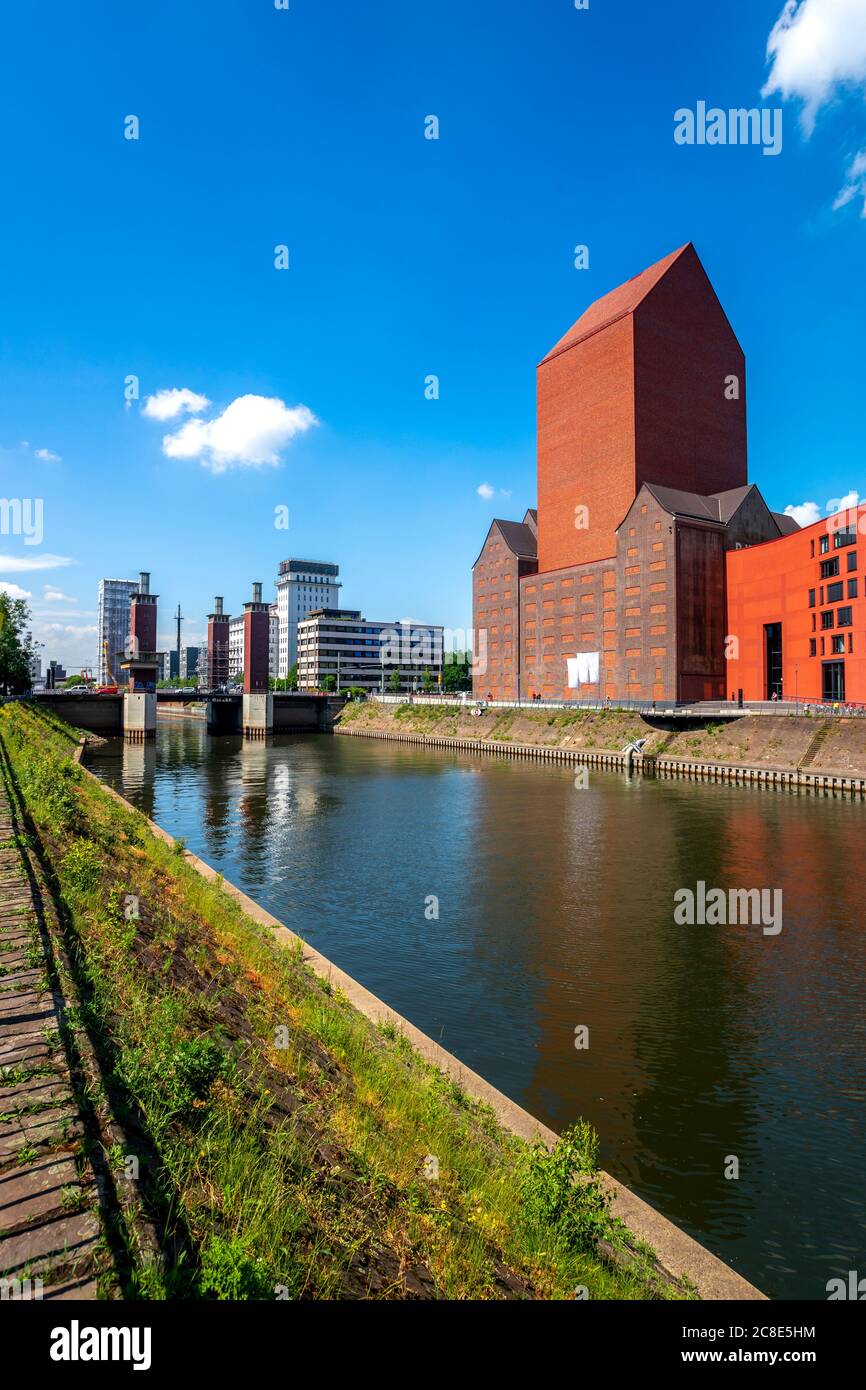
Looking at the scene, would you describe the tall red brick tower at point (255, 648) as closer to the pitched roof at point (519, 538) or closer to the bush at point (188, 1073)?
the pitched roof at point (519, 538)

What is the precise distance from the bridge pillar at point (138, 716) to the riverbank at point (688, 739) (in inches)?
1392

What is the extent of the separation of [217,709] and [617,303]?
86.7 metres

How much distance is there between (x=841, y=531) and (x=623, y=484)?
→ 33.0 m

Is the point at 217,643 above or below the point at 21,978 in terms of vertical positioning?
above

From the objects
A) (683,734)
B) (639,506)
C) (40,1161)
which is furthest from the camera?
(639,506)

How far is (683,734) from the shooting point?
70125 millimetres

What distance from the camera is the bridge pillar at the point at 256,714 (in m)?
114

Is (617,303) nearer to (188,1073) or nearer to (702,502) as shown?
(702,502)

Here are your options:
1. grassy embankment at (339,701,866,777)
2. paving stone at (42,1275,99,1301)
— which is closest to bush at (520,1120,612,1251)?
paving stone at (42,1275,99,1301)

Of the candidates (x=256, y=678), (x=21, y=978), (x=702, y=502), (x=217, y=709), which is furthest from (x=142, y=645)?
(x=21, y=978)

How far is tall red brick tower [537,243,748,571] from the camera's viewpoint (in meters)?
91.6
